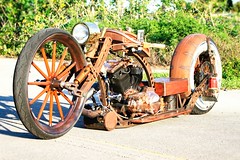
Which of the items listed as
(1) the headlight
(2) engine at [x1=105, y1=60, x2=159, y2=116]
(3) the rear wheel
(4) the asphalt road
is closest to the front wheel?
(4) the asphalt road

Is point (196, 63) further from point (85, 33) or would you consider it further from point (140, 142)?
point (140, 142)

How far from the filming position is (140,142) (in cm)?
693

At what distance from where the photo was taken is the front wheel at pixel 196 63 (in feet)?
29.0

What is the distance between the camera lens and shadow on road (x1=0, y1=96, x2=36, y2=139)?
7336mm

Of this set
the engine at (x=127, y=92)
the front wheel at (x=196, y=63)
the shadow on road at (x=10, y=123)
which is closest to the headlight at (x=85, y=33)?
the engine at (x=127, y=92)

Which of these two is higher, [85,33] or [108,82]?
[85,33]

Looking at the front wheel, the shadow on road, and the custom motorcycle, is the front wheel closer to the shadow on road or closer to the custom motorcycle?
the custom motorcycle

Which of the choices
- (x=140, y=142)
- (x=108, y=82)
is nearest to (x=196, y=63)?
(x=108, y=82)

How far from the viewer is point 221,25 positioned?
1973 centimetres

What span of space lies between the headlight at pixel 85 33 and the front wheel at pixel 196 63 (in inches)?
73.5

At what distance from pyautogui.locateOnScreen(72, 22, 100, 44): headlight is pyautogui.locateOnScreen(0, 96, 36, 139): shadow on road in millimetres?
1415

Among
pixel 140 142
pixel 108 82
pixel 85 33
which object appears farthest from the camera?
pixel 108 82

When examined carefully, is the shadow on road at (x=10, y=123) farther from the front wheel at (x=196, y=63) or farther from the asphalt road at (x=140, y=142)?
the front wheel at (x=196, y=63)

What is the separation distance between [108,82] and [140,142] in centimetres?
116
